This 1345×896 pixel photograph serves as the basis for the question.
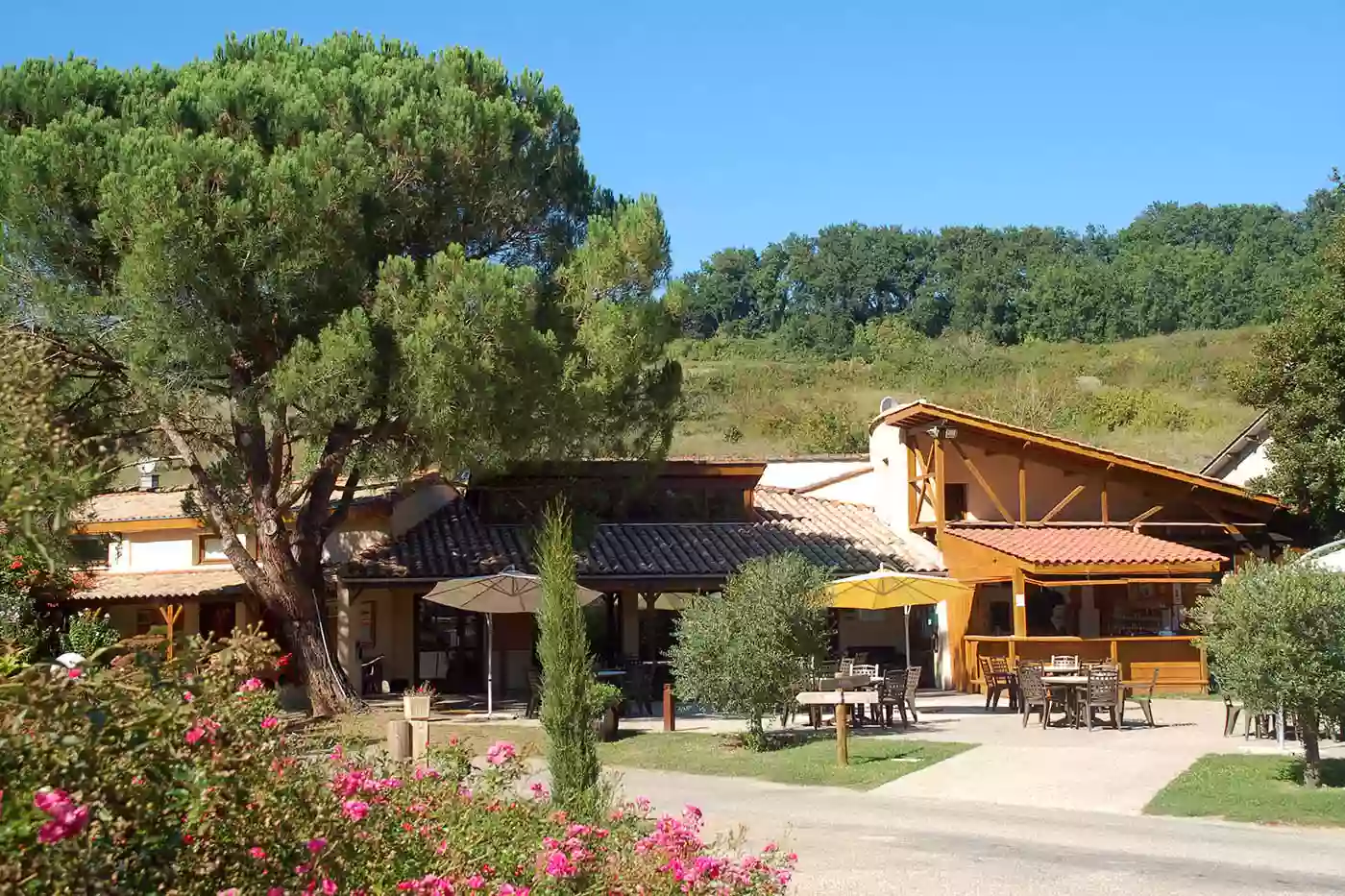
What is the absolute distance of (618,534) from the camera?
26688 mm

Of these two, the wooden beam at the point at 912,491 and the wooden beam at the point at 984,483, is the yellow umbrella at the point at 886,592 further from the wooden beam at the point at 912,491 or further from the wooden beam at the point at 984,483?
the wooden beam at the point at 912,491

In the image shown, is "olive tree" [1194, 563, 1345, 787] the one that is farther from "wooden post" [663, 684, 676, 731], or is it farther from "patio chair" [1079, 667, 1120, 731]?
"wooden post" [663, 684, 676, 731]

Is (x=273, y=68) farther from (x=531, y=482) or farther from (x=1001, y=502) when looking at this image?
(x=1001, y=502)

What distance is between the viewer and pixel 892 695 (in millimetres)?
19203

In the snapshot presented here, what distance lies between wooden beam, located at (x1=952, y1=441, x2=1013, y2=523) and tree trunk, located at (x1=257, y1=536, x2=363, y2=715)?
12.3 meters

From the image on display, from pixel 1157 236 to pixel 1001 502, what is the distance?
72705mm

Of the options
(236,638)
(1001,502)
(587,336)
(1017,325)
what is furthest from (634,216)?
(1017,325)

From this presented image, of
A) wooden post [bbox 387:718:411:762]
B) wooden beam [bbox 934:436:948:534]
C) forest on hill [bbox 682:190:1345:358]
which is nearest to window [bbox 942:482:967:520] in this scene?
wooden beam [bbox 934:436:948:534]

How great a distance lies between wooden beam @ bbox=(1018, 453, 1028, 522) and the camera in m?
26.4

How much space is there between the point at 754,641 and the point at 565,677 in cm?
835

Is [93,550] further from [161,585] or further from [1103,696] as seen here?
[1103,696]

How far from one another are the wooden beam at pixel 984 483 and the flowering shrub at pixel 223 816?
68.5 ft

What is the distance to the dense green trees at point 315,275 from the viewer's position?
60.3 feet

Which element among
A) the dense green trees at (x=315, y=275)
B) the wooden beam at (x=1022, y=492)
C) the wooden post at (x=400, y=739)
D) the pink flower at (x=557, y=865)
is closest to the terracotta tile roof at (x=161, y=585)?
the dense green trees at (x=315, y=275)
